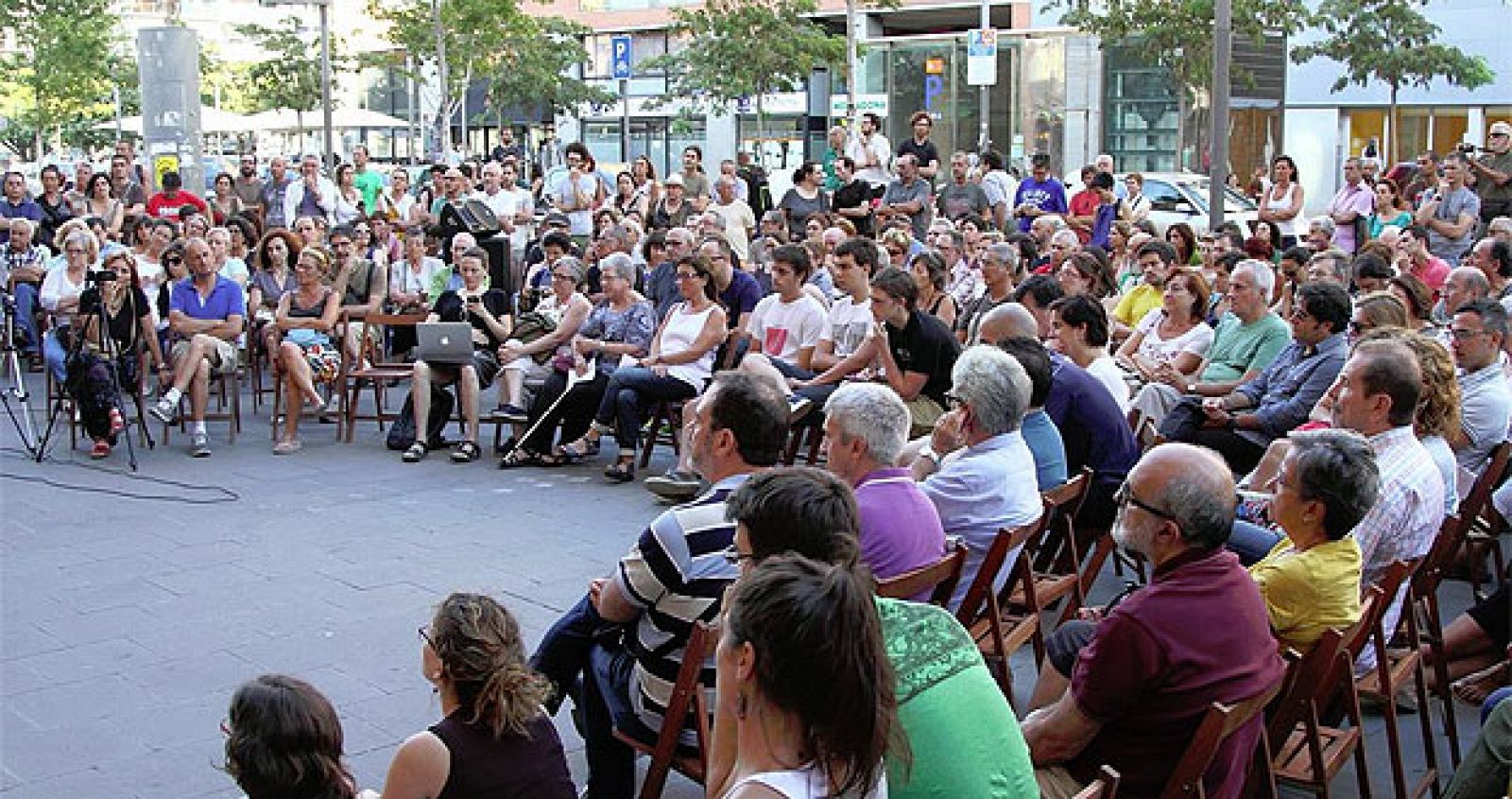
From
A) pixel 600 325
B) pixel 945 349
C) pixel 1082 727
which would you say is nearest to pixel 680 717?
pixel 1082 727

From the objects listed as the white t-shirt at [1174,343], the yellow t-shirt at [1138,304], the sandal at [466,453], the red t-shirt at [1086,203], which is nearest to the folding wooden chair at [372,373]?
the sandal at [466,453]

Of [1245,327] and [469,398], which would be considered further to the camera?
[469,398]

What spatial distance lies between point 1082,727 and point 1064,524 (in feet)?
7.59

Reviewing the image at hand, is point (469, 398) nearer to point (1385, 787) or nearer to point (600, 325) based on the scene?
point (600, 325)

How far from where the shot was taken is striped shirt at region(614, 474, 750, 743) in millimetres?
4082

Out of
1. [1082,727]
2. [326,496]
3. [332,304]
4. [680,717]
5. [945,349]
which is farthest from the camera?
[332,304]

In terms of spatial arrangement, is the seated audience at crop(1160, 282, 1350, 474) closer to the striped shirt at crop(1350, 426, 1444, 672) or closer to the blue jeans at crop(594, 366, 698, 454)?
the striped shirt at crop(1350, 426, 1444, 672)

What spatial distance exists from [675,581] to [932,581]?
0.68 meters

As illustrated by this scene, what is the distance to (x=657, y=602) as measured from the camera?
4141mm

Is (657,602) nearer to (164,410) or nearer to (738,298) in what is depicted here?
(738,298)

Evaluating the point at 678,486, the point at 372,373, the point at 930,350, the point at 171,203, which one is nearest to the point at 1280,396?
A: the point at 930,350

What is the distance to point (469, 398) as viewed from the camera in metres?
10.4

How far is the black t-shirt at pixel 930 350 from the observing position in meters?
8.05

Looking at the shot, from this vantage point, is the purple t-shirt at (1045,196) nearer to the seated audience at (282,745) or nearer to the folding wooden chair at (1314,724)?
the folding wooden chair at (1314,724)
